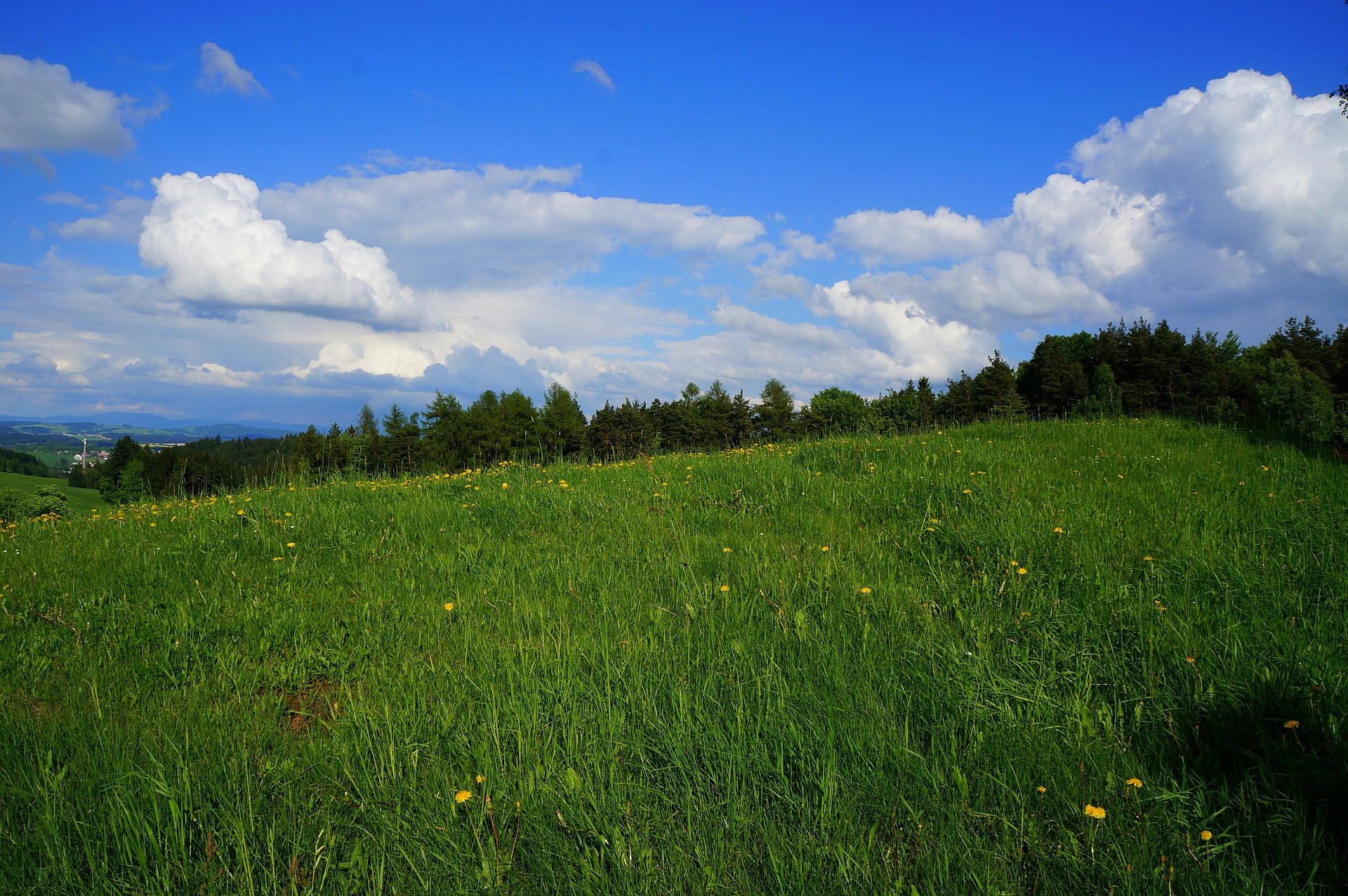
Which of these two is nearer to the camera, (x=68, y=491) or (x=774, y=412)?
(x=68, y=491)

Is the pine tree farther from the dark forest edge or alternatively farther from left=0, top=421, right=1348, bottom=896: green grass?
left=0, top=421, right=1348, bottom=896: green grass

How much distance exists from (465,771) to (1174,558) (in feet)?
15.8

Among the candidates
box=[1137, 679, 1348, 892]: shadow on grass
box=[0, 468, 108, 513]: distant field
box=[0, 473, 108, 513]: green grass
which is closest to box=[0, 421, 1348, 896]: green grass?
box=[1137, 679, 1348, 892]: shadow on grass

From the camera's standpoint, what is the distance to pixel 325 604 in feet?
14.4

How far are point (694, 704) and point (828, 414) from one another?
94.8 meters

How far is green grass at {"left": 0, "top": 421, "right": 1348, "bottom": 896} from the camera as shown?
7.22ft

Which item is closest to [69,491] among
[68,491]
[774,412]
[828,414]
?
[68,491]

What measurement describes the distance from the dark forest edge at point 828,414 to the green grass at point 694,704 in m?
3.79

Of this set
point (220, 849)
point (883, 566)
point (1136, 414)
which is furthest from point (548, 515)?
point (1136, 414)

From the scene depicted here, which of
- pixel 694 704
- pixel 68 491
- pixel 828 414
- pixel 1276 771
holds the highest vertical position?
pixel 828 414

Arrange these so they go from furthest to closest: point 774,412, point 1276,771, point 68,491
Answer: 1. point 774,412
2. point 68,491
3. point 1276,771

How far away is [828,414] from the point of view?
94688mm

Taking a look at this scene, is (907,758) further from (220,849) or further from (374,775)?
(220,849)

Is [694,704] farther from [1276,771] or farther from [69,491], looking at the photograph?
[69,491]
